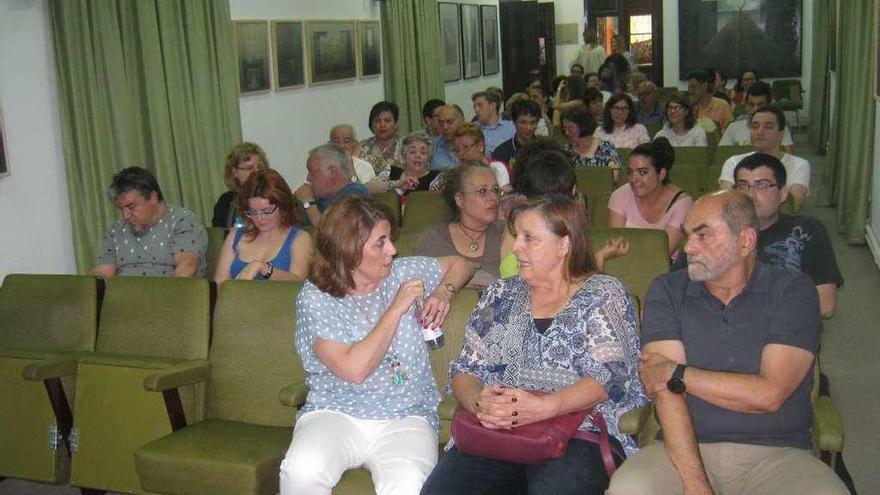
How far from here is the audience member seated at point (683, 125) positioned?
28.1 ft

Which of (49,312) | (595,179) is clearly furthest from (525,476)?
(595,179)

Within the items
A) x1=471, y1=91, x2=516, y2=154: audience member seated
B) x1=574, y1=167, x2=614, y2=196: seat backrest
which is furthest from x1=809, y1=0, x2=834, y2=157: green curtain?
x1=574, y1=167, x2=614, y2=196: seat backrest

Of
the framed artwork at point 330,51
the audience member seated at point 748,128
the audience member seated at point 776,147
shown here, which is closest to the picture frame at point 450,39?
the framed artwork at point 330,51

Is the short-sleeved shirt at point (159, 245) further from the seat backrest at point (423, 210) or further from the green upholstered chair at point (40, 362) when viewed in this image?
the seat backrest at point (423, 210)

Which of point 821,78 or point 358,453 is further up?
point 821,78

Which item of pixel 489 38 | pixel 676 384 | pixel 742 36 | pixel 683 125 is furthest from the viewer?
pixel 742 36

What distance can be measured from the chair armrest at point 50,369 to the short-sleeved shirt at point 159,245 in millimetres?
1076

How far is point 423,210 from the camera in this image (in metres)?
5.97

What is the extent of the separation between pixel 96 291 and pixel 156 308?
1.18ft

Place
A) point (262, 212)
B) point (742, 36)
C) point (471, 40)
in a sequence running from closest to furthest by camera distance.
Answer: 1. point (262, 212)
2. point (471, 40)
3. point (742, 36)

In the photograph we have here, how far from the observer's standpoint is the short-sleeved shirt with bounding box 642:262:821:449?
293cm

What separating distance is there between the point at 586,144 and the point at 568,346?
181 inches

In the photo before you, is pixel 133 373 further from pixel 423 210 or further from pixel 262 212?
pixel 423 210

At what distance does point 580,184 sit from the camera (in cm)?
673
